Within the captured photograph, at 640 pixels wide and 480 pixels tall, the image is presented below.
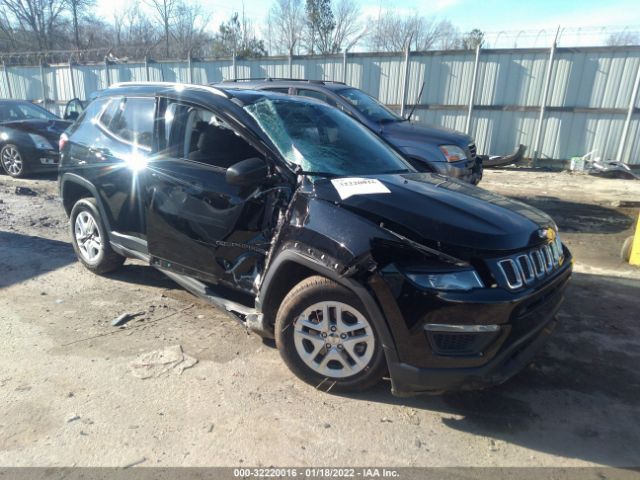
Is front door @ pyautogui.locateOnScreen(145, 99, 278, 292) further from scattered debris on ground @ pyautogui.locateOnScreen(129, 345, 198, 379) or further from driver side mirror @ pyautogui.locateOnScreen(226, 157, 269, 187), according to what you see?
scattered debris on ground @ pyautogui.locateOnScreen(129, 345, 198, 379)

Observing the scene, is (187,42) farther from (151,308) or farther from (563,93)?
(151,308)

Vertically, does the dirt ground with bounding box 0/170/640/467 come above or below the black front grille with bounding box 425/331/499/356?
below

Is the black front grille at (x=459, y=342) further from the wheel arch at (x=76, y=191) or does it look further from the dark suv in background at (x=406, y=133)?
the dark suv in background at (x=406, y=133)

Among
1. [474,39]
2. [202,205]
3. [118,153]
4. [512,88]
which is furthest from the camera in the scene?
[474,39]

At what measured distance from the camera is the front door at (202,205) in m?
3.18

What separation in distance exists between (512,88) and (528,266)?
11.7 metres

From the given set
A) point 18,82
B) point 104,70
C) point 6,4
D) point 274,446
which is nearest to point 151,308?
point 274,446

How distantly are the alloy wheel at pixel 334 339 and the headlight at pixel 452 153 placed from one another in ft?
15.2

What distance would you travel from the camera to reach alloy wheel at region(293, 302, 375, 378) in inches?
104

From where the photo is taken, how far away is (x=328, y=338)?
276 centimetres

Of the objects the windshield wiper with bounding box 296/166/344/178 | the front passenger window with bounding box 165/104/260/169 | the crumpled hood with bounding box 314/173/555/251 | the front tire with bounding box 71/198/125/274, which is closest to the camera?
the crumpled hood with bounding box 314/173/555/251

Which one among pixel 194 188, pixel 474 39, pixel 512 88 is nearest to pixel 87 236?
pixel 194 188

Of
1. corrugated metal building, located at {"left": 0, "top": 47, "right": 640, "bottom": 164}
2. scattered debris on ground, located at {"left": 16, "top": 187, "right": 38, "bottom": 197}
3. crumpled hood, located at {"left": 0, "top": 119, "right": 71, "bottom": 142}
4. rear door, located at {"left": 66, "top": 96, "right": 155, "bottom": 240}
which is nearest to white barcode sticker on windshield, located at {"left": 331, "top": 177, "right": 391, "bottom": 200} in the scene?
rear door, located at {"left": 66, "top": 96, "right": 155, "bottom": 240}

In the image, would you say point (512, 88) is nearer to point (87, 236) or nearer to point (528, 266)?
point (528, 266)
